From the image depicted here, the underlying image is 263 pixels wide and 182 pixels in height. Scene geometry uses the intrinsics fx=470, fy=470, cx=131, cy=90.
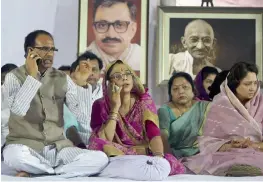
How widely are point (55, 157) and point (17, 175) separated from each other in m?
0.19

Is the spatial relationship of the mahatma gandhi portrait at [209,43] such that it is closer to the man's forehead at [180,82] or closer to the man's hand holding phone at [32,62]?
the man's forehead at [180,82]

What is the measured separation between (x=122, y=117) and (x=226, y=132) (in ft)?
1.64

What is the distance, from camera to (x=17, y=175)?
2.07 m

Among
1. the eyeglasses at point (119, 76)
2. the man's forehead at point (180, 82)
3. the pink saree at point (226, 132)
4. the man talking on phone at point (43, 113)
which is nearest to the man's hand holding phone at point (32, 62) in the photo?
the man talking on phone at point (43, 113)

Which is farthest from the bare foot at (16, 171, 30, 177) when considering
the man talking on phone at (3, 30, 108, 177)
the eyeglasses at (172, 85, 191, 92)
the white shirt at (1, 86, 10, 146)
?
the eyeglasses at (172, 85, 191, 92)

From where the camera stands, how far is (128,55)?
7.52ft

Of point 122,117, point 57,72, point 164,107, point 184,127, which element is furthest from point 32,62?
point 184,127

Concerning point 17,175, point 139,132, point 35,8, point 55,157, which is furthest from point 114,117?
point 35,8

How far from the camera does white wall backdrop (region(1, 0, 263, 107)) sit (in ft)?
7.35

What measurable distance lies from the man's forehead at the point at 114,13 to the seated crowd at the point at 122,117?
202mm

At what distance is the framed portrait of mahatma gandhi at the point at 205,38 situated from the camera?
2.31 meters

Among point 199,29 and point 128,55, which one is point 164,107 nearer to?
point 128,55

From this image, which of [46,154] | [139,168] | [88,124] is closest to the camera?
[139,168]

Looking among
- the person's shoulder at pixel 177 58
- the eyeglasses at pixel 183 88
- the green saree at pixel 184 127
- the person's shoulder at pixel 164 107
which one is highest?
the person's shoulder at pixel 177 58
